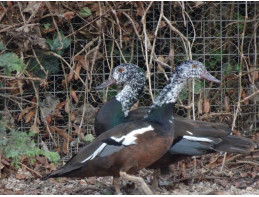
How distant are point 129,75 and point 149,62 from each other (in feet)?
2.04

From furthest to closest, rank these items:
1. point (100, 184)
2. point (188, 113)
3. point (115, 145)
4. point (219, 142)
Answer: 1. point (188, 113)
2. point (100, 184)
3. point (219, 142)
4. point (115, 145)

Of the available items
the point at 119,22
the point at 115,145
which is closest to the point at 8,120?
the point at 119,22

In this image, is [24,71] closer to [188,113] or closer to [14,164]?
[14,164]

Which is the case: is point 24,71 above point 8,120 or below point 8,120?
above

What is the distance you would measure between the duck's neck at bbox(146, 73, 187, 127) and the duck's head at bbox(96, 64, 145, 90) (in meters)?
0.39

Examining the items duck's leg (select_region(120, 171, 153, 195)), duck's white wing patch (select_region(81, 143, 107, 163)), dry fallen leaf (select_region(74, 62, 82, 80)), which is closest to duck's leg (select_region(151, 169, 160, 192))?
duck's leg (select_region(120, 171, 153, 195))

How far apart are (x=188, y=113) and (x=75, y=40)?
1.21m

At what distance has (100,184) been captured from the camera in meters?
5.76

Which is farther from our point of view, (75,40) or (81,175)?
(75,40)

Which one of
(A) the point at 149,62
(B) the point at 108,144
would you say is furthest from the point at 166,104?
(A) the point at 149,62

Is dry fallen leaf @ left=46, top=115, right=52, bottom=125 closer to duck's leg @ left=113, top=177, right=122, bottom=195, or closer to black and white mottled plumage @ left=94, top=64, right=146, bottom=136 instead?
black and white mottled plumage @ left=94, top=64, right=146, bottom=136

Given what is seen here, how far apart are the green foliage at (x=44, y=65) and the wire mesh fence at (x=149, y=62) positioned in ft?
0.27

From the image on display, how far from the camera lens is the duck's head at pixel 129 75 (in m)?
5.72

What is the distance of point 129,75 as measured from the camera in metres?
5.74
